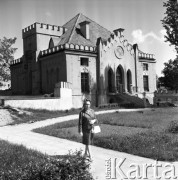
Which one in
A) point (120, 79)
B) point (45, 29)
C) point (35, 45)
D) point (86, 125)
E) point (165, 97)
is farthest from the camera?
point (165, 97)

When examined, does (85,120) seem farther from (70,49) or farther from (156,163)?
(70,49)

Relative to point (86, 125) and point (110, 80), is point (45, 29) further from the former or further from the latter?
point (86, 125)

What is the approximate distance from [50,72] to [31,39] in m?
6.53

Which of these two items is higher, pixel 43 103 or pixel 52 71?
pixel 52 71

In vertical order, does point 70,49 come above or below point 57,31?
below

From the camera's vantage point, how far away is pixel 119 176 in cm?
742

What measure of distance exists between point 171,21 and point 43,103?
16039 mm

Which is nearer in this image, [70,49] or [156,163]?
[156,163]

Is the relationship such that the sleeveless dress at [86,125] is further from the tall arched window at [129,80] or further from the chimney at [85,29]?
the tall arched window at [129,80]

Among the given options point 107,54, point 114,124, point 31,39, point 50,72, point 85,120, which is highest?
point 31,39

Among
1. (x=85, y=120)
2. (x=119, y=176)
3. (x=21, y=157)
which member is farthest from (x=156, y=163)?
(x=21, y=157)

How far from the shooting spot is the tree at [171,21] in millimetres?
28948

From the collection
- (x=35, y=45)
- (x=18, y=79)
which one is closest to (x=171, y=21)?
(x=35, y=45)

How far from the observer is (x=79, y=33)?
40281mm
